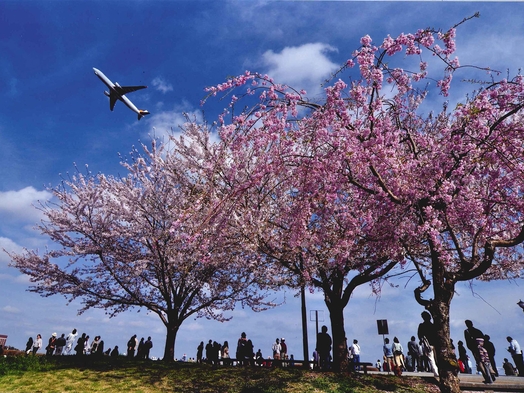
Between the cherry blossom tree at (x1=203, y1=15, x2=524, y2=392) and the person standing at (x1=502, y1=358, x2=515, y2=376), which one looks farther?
the person standing at (x1=502, y1=358, x2=515, y2=376)

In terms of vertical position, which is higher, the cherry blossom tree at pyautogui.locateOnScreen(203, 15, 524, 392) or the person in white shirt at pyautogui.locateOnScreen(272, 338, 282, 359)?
the cherry blossom tree at pyautogui.locateOnScreen(203, 15, 524, 392)

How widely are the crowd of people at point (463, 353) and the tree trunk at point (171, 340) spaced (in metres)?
10.3

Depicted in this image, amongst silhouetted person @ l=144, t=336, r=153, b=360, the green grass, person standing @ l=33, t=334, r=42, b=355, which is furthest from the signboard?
person standing @ l=33, t=334, r=42, b=355

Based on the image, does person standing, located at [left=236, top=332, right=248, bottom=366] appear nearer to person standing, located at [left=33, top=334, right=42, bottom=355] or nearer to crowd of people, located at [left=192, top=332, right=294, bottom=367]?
crowd of people, located at [left=192, top=332, right=294, bottom=367]

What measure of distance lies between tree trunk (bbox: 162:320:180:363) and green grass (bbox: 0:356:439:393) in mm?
3531

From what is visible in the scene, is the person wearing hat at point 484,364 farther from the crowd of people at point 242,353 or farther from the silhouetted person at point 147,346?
the silhouetted person at point 147,346

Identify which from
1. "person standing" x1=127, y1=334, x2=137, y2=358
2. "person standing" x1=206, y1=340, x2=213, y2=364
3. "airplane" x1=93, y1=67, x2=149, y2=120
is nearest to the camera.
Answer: "person standing" x1=206, y1=340, x2=213, y2=364

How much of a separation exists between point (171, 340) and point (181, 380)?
593 centimetres

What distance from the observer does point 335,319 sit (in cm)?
1444

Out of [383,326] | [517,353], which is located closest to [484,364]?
[517,353]

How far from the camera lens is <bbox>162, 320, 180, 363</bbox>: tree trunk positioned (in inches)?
715

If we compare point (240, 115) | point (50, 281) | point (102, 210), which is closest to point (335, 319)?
point (240, 115)

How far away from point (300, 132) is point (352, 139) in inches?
51.6

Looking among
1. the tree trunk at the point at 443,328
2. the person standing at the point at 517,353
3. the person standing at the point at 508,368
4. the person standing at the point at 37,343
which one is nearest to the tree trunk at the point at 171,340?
the person standing at the point at 37,343
